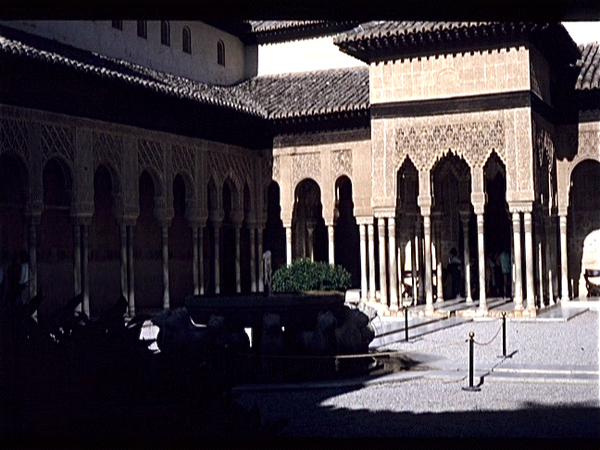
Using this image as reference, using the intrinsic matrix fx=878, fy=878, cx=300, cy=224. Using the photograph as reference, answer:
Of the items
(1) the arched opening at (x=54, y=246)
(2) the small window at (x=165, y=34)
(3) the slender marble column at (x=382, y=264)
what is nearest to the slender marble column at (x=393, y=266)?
(3) the slender marble column at (x=382, y=264)

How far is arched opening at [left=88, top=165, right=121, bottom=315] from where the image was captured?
21.9 m

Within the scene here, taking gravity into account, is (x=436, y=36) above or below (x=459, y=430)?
above

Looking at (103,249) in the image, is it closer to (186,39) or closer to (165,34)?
(165,34)

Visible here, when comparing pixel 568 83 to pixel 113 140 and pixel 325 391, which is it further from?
pixel 325 391

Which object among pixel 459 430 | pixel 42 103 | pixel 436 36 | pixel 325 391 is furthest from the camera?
pixel 436 36

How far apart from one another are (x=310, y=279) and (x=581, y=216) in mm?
9837

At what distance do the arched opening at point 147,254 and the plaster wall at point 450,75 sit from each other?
6.97 m

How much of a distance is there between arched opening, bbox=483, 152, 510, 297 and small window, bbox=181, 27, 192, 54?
31.4 ft

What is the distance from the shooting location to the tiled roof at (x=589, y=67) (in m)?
22.2

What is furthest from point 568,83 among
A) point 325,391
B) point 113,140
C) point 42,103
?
point 325,391

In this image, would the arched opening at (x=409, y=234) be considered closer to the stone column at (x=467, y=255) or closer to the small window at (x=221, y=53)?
the stone column at (x=467, y=255)

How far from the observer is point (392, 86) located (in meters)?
21.3

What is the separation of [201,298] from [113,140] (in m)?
8.63

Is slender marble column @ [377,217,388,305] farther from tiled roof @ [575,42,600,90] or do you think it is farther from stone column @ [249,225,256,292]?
tiled roof @ [575,42,600,90]
